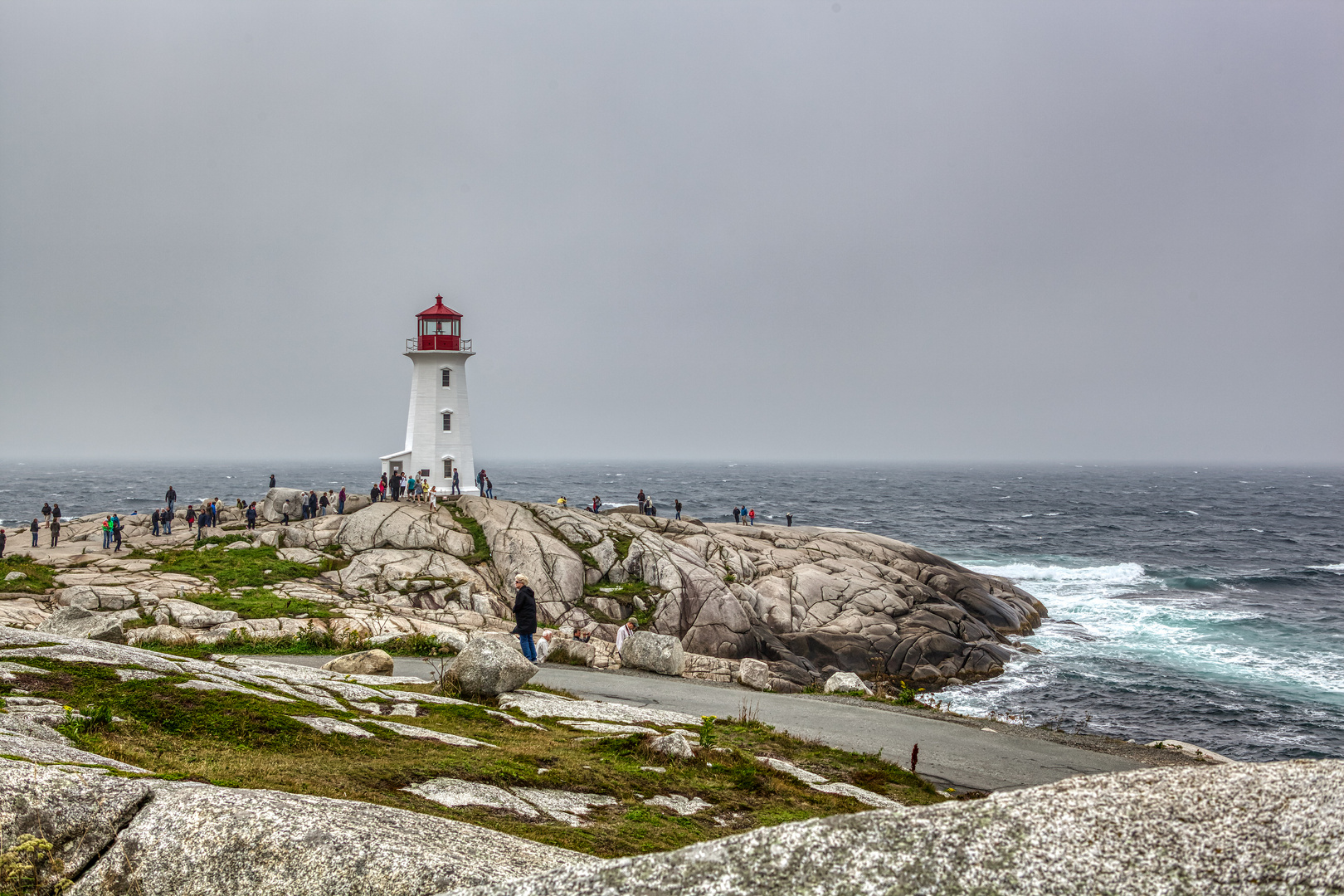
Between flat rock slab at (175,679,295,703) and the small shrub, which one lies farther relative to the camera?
flat rock slab at (175,679,295,703)

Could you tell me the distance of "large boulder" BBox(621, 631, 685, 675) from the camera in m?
22.4

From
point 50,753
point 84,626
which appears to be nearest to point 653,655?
point 84,626

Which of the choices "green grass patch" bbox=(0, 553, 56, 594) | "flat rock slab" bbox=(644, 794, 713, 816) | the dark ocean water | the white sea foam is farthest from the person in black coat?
the white sea foam

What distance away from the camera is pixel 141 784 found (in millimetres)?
5367

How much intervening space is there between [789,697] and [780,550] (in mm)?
25053

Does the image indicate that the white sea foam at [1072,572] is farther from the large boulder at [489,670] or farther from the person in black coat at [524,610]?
the large boulder at [489,670]

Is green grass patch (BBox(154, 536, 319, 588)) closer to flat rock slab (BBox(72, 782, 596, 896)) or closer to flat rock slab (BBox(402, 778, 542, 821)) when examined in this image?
flat rock slab (BBox(402, 778, 542, 821))

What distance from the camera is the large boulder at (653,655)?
22.4 meters

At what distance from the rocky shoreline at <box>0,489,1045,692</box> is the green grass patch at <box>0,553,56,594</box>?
0.72 m

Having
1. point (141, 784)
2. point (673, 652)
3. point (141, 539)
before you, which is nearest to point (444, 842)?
point (141, 784)

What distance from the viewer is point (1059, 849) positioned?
9.66 ft

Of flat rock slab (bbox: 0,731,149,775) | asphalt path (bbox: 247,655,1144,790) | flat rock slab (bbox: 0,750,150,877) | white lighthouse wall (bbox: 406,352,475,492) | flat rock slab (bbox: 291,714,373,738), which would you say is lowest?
asphalt path (bbox: 247,655,1144,790)

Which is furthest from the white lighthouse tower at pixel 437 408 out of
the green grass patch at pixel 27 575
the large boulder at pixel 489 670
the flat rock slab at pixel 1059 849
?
the flat rock slab at pixel 1059 849

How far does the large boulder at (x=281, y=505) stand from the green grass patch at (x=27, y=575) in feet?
47.3
